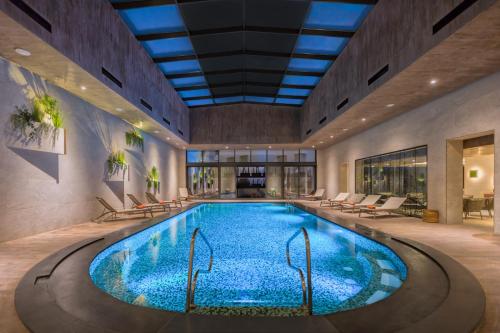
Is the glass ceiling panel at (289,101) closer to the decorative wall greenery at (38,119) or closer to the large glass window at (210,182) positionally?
the large glass window at (210,182)

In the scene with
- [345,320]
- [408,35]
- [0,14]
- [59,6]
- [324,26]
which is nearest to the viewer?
[345,320]

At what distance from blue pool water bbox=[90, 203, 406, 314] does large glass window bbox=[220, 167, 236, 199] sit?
11.6 meters

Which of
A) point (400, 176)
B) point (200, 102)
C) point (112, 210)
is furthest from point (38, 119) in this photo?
point (400, 176)

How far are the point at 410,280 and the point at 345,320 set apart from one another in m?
1.48

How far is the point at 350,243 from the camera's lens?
5.82 meters

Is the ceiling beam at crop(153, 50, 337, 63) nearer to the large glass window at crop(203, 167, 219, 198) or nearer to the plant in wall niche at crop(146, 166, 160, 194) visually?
the plant in wall niche at crop(146, 166, 160, 194)

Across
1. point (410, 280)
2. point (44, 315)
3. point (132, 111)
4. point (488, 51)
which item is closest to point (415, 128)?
point (488, 51)

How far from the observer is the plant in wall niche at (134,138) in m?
10.7

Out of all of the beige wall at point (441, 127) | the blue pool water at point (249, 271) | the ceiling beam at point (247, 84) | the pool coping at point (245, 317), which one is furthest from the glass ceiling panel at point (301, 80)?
the pool coping at point (245, 317)

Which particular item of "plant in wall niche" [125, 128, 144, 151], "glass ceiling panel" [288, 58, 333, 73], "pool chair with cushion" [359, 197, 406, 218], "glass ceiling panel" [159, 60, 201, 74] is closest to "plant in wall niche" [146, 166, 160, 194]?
"plant in wall niche" [125, 128, 144, 151]

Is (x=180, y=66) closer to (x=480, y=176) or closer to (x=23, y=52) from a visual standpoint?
(x=23, y=52)

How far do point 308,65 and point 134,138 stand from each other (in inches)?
295

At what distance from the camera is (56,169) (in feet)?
22.6

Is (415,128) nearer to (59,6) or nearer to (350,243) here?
(350,243)
